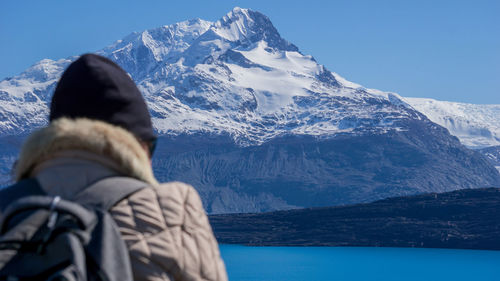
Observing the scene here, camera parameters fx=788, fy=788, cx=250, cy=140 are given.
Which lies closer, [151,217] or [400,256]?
[151,217]

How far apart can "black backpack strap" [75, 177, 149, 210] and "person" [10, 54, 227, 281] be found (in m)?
0.02

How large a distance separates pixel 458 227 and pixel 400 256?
23.0m

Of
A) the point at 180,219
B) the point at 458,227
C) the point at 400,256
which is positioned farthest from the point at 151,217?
the point at 458,227

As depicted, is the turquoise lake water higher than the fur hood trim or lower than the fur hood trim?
lower

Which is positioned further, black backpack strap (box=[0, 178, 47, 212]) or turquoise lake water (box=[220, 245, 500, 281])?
turquoise lake water (box=[220, 245, 500, 281])

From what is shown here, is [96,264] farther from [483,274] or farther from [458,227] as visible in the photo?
[458,227]

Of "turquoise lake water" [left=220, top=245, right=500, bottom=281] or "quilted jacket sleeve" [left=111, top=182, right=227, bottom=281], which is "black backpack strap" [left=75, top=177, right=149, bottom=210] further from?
"turquoise lake water" [left=220, top=245, right=500, bottom=281]

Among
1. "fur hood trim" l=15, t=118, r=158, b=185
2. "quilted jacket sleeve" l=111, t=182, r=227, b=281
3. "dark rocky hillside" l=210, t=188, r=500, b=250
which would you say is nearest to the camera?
"quilted jacket sleeve" l=111, t=182, r=227, b=281

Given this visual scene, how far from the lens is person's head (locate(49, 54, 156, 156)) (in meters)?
1.87

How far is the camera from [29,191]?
67.2 inches

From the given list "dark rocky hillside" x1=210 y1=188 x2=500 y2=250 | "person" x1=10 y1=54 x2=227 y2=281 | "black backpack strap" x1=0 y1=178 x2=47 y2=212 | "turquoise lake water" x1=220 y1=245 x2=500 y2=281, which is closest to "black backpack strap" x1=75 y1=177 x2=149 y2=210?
"person" x1=10 y1=54 x2=227 y2=281

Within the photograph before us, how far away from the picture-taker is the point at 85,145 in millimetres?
1775

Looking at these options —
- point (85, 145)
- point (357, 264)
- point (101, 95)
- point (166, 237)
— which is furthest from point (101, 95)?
point (357, 264)

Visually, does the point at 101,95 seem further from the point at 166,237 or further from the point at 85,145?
the point at 166,237
